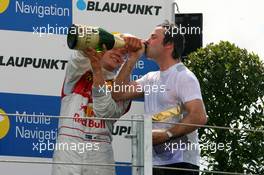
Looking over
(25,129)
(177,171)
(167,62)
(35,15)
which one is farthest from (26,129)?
(177,171)

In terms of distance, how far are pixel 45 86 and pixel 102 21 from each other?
2.09ft

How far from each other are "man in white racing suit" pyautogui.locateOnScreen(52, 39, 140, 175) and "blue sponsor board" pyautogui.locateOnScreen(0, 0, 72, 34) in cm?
103

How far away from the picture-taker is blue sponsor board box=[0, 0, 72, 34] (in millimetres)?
5598

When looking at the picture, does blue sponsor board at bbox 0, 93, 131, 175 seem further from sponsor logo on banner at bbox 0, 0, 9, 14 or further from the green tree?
the green tree

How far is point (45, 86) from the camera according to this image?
221 inches

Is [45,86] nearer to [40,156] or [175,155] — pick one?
[40,156]

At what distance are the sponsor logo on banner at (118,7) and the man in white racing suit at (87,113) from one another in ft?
3.65

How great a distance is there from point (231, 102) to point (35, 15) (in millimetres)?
2596

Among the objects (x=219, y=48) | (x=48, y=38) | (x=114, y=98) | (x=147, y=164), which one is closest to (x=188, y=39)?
(x=219, y=48)

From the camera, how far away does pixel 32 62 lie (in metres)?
5.62

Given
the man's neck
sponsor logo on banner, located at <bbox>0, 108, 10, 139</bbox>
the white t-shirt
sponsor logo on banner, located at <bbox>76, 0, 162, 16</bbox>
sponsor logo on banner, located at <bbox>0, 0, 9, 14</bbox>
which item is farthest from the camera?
sponsor logo on banner, located at <bbox>76, 0, 162, 16</bbox>

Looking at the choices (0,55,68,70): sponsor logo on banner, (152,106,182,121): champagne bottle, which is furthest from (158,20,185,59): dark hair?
(0,55,68,70): sponsor logo on banner

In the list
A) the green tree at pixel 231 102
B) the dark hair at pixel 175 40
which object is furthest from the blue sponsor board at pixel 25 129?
the green tree at pixel 231 102

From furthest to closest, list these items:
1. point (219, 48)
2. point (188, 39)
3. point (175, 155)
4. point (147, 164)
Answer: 1. point (219, 48)
2. point (188, 39)
3. point (175, 155)
4. point (147, 164)
